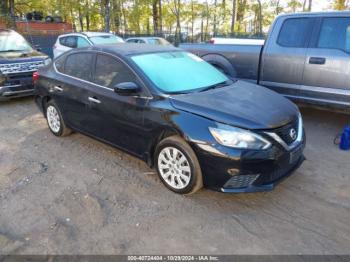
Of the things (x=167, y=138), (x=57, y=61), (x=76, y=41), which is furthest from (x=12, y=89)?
(x=167, y=138)

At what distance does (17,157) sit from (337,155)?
177 inches

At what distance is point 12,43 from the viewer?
26.1 feet

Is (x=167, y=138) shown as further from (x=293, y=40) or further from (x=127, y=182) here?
(x=293, y=40)

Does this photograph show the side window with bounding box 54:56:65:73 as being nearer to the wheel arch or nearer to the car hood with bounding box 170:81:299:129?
the wheel arch

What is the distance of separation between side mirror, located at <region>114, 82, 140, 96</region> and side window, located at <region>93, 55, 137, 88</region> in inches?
5.0

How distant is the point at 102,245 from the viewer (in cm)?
257

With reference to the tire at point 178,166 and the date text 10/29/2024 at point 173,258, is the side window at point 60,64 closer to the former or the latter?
the tire at point 178,166

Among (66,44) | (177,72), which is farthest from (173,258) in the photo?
(66,44)

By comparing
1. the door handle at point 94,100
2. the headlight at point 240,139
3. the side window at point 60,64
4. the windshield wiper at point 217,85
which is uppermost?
the side window at point 60,64

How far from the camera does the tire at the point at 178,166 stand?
9.87ft

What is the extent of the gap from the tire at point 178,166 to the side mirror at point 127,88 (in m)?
0.64

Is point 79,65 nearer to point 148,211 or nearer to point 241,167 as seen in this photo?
point 148,211

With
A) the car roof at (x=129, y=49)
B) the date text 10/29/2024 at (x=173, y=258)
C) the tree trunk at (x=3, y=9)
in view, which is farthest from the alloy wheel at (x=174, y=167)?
the tree trunk at (x=3, y=9)

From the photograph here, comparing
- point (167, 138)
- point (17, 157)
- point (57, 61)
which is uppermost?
point (57, 61)
